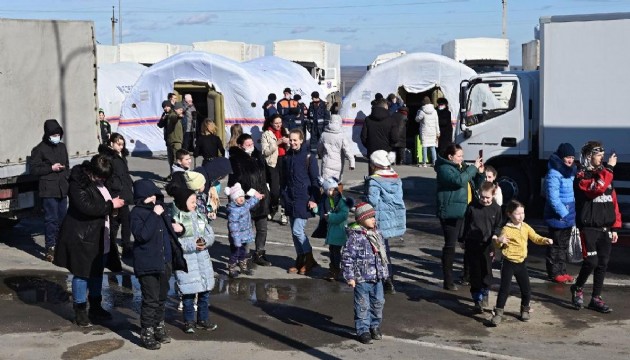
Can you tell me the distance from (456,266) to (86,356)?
5.42 m

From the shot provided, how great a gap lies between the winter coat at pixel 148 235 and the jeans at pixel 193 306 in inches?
21.9

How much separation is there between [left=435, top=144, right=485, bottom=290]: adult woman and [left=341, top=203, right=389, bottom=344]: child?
7.26ft

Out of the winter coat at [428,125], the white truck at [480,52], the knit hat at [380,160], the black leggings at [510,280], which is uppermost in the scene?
the white truck at [480,52]

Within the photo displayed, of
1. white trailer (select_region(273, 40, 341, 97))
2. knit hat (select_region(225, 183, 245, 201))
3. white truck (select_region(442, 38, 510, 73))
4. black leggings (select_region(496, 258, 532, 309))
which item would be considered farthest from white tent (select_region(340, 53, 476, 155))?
black leggings (select_region(496, 258, 532, 309))

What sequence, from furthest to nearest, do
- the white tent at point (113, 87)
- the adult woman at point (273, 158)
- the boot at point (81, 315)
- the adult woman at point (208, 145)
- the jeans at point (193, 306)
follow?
the white tent at point (113, 87) < the adult woman at point (208, 145) < the adult woman at point (273, 158) < the boot at point (81, 315) < the jeans at point (193, 306)

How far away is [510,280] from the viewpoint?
9797mm

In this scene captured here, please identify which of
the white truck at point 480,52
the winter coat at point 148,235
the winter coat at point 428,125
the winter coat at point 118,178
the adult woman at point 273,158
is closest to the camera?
the winter coat at point 148,235

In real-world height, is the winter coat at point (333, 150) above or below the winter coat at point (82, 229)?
above

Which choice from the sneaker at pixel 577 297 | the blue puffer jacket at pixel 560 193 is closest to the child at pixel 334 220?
the blue puffer jacket at pixel 560 193

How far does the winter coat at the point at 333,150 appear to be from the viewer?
14250mm

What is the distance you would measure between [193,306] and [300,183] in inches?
121

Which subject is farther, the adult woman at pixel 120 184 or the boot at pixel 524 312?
the adult woman at pixel 120 184

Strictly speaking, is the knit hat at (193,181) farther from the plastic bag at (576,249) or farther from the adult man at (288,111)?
the adult man at (288,111)

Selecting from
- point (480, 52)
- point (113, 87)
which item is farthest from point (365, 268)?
point (480, 52)
